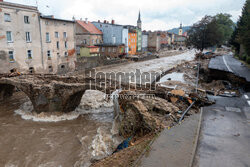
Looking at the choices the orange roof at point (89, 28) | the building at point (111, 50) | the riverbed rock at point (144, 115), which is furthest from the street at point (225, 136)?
the orange roof at point (89, 28)

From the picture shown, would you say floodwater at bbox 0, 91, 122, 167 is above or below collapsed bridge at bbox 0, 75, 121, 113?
below

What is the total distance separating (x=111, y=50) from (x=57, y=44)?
719 inches

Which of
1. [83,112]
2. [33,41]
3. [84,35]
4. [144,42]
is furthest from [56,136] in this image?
[144,42]

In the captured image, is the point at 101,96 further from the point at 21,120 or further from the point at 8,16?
the point at 8,16

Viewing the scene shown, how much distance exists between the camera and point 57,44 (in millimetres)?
30484

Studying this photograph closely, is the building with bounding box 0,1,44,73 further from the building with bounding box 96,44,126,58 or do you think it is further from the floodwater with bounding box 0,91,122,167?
the building with bounding box 96,44,126,58

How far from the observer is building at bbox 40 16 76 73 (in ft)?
93.2

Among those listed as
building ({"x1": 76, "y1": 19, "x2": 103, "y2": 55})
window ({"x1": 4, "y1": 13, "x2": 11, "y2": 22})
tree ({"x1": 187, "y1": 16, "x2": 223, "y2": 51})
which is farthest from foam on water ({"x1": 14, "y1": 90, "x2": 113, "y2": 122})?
tree ({"x1": 187, "y1": 16, "x2": 223, "y2": 51})

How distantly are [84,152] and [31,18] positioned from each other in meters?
22.1

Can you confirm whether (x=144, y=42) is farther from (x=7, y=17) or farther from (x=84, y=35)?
(x=7, y=17)

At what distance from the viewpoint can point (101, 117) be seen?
1745cm

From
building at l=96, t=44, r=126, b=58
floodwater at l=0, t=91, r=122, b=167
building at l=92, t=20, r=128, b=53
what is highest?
building at l=92, t=20, r=128, b=53

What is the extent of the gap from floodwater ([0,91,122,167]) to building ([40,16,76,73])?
11.0m

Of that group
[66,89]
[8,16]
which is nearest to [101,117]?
[66,89]
